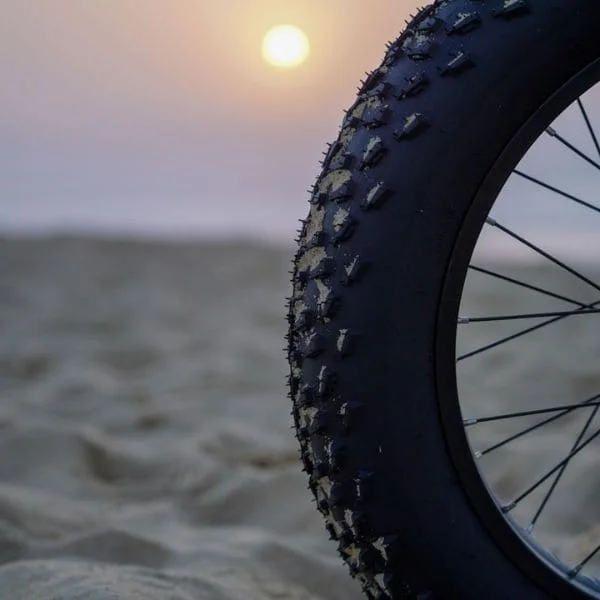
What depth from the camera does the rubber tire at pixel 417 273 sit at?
3.68 ft

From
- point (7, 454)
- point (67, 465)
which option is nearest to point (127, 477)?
point (67, 465)

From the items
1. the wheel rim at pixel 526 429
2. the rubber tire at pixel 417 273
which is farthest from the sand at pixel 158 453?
the rubber tire at pixel 417 273

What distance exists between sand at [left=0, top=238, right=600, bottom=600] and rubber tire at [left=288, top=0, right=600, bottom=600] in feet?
1.44

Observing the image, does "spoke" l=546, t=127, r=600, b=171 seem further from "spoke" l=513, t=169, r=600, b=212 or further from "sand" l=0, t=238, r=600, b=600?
"sand" l=0, t=238, r=600, b=600

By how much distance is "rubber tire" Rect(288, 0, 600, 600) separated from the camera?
112 cm

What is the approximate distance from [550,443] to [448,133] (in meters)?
1.59

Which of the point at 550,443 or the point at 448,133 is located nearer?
the point at 448,133

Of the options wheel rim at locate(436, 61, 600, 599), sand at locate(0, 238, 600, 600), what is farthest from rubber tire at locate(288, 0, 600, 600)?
sand at locate(0, 238, 600, 600)

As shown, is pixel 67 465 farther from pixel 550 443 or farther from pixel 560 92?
pixel 560 92

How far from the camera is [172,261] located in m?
7.51

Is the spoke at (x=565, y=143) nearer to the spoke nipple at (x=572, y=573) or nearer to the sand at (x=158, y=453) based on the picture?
the spoke nipple at (x=572, y=573)

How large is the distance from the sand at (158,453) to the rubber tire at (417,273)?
0.44 meters

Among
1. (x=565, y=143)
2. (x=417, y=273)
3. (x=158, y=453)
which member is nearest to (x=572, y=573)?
(x=417, y=273)

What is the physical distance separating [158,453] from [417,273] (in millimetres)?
1583
